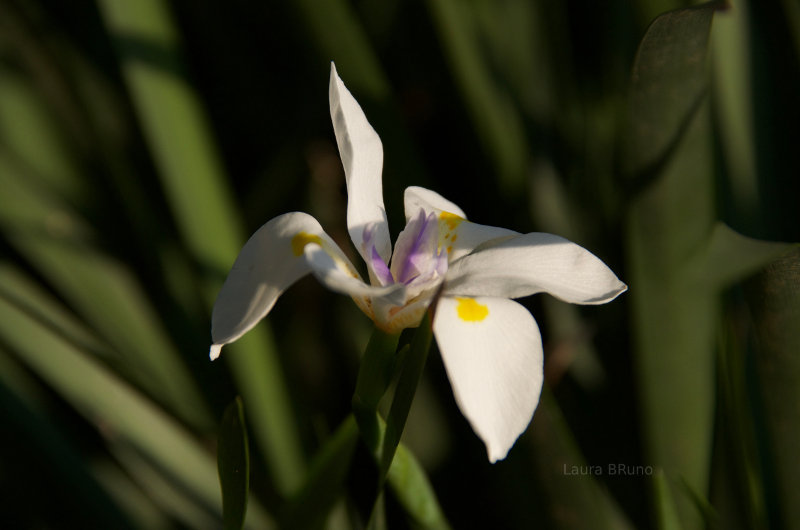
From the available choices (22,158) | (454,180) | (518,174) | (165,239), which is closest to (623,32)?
(518,174)

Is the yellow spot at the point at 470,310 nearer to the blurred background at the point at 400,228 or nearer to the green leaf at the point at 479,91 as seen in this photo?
the blurred background at the point at 400,228

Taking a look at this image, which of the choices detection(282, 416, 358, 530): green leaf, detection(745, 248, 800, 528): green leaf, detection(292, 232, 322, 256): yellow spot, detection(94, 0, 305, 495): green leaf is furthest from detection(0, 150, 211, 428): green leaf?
detection(745, 248, 800, 528): green leaf

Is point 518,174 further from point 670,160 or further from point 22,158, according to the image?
point 22,158

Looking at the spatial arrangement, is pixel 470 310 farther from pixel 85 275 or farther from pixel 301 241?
pixel 85 275

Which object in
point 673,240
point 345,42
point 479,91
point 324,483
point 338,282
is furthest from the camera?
point 479,91

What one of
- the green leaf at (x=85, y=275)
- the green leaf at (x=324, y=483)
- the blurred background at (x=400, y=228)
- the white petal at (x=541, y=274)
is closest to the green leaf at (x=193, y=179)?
the blurred background at (x=400, y=228)

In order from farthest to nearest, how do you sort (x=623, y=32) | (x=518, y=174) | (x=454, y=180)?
(x=454, y=180) < (x=518, y=174) < (x=623, y=32)

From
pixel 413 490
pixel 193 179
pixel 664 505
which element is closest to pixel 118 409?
pixel 193 179
